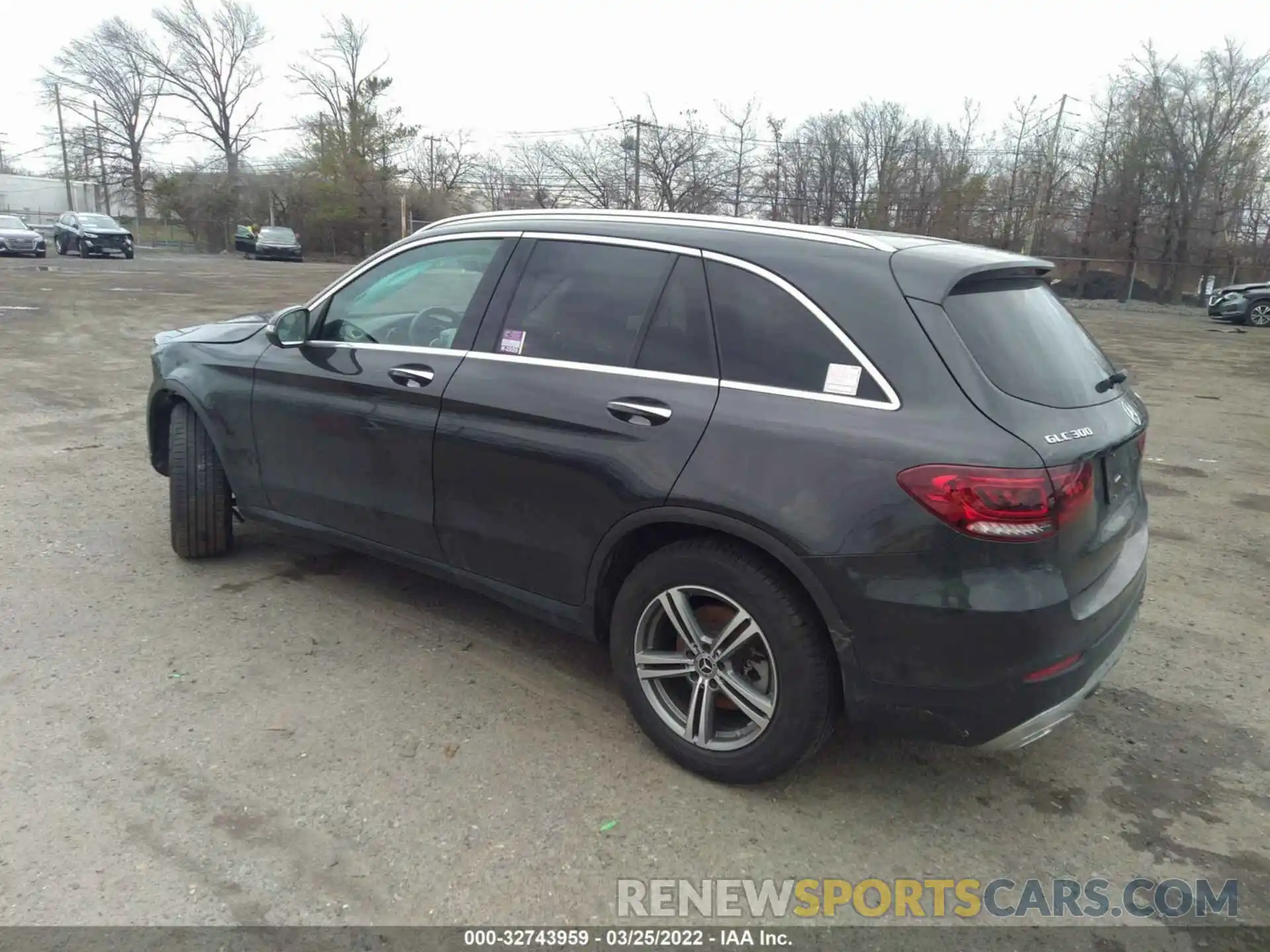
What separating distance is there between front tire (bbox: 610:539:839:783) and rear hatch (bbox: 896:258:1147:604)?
2.56 feet

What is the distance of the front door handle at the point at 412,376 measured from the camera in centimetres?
349

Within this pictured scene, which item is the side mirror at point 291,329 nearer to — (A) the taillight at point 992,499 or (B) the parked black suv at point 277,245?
(A) the taillight at point 992,499

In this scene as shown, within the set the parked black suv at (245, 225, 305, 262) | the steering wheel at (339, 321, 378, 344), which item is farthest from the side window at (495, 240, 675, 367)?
the parked black suv at (245, 225, 305, 262)

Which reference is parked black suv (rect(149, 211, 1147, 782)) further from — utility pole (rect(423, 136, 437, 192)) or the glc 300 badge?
utility pole (rect(423, 136, 437, 192))

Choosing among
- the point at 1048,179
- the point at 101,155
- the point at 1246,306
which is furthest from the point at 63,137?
the point at 1246,306

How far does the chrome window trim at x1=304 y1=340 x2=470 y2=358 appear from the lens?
3494 mm

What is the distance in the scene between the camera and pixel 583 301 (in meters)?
3.23

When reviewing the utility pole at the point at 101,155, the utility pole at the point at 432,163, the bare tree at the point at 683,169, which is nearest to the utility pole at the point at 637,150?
the bare tree at the point at 683,169

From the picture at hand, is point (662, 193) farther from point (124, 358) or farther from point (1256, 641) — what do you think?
point (1256, 641)

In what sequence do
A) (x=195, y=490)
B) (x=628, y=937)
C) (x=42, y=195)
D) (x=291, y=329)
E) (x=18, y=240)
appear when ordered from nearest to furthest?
1. (x=628, y=937)
2. (x=291, y=329)
3. (x=195, y=490)
4. (x=18, y=240)
5. (x=42, y=195)

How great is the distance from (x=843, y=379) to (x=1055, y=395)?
0.67 m

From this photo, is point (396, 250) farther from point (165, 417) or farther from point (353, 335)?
point (165, 417)

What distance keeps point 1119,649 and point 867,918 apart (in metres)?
1.22

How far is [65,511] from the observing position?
526 cm
